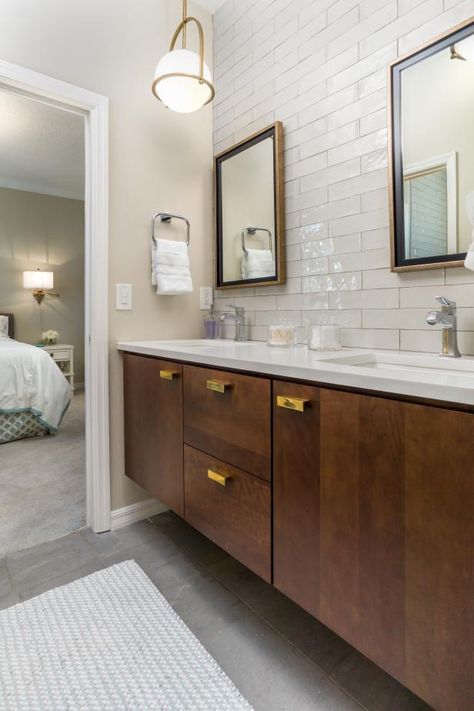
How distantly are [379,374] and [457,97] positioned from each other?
976 millimetres

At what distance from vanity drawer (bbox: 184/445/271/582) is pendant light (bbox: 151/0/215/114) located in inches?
57.0

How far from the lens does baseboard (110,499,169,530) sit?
6.20 ft

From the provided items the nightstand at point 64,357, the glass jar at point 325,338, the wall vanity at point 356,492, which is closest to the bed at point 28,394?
the nightstand at point 64,357

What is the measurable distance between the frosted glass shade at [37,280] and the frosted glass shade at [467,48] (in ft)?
16.3

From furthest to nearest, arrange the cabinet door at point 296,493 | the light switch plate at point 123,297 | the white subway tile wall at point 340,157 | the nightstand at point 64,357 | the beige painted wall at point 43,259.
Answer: the beige painted wall at point 43,259
the nightstand at point 64,357
the light switch plate at point 123,297
the white subway tile wall at point 340,157
the cabinet door at point 296,493

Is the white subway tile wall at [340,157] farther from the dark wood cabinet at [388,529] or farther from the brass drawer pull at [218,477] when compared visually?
the brass drawer pull at [218,477]

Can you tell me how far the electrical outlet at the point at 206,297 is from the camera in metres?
2.22

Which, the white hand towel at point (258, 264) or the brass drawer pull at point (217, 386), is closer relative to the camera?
the brass drawer pull at point (217, 386)

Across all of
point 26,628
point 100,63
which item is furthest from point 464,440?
point 100,63

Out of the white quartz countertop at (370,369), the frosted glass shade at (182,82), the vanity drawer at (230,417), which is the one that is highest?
the frosted glass shade at (182,82)

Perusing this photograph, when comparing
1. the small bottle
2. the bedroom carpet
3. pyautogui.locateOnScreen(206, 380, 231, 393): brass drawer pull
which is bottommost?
the bedroom carpet

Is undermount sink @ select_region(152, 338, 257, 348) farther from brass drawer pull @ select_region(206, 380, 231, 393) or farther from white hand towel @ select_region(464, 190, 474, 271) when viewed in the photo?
white hand towel @ select_region(464, 190, 474, 271)

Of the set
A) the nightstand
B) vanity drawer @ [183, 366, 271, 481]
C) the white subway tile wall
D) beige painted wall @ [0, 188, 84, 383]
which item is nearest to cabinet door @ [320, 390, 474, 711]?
vanity drawer @ [183, 366, 271, 481]

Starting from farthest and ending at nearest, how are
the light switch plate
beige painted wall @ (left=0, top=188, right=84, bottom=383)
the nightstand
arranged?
beige painted wall @ (left=0, top=188, right=84, bottom=383) < the nightstand < the light switch plate
